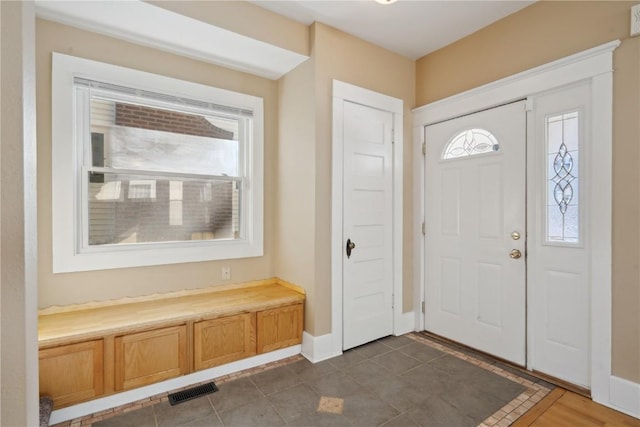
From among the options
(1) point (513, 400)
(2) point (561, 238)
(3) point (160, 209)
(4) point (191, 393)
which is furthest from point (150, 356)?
(2) point (561, 238)

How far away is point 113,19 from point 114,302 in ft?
7.00

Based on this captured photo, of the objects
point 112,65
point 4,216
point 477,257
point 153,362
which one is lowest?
point 153,362

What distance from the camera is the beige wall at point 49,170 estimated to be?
233cm

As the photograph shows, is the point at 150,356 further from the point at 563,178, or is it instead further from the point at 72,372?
the point at 563,178

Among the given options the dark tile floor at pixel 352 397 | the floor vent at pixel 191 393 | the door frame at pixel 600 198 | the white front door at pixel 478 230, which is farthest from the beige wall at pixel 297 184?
the door frame at pixel 600 198

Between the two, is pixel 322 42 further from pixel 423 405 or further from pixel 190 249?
pixel 423 405

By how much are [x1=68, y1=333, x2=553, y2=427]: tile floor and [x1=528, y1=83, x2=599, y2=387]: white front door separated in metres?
0.31

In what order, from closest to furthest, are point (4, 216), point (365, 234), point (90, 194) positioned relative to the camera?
point (4, 216) < point (90, 194) < point (365, 234)

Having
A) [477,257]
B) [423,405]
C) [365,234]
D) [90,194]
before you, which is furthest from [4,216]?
[477,257]

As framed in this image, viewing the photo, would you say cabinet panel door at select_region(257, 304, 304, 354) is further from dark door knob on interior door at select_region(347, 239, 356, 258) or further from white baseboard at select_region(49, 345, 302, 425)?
dark door knob on interior door at select_region(347, 239, 356, 258)

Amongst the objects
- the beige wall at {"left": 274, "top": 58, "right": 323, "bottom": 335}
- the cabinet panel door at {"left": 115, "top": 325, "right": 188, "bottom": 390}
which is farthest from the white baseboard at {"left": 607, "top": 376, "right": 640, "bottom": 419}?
the cabinet panel door at {"left": 115, "top": 325, "right": 188, "bottom": 390}

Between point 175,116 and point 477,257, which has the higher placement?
point 175,116

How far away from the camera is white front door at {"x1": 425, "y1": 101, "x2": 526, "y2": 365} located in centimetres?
266

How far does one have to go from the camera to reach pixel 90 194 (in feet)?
8.29
